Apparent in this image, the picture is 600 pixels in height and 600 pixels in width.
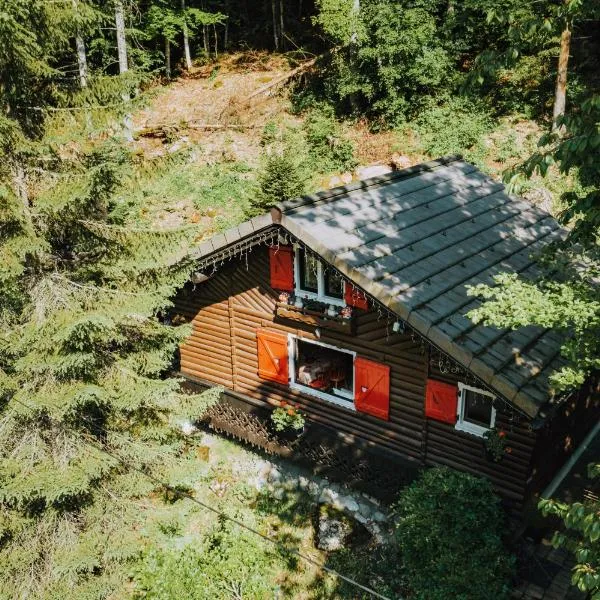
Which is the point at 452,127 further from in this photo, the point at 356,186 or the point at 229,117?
the point at 356,186

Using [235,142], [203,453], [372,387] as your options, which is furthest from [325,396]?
[235,142]

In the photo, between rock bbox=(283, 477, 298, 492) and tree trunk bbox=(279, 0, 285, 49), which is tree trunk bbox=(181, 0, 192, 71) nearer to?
tree trunk bbox=(279, 0, 285, 49)

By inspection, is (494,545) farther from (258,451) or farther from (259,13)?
(259,13)

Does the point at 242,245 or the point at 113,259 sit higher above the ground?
the point at 113,259

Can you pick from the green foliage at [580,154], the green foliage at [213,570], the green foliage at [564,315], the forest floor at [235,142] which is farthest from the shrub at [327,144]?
the green foliage at [564,315]

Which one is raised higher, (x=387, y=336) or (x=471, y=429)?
(x=387, y=336)

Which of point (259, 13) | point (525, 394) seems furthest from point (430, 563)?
point (259, 13)

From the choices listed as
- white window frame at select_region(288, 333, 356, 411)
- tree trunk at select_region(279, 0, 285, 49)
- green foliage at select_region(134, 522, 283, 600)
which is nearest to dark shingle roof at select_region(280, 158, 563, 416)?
white window frame at select_region(288, 333, 356, 411)
